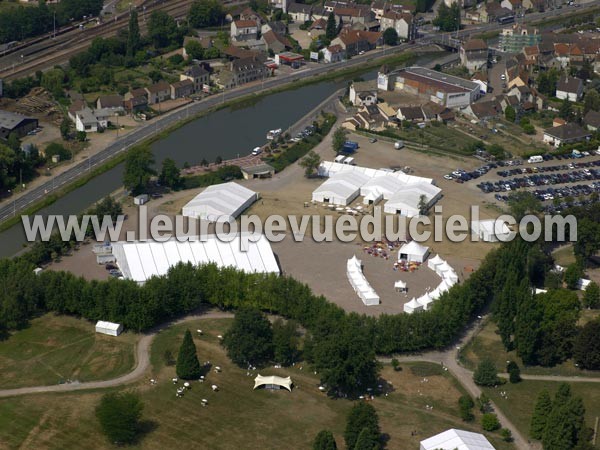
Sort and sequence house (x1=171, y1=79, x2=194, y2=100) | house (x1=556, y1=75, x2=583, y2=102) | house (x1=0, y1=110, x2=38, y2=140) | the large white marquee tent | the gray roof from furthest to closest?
house (x1=556, y1=75, x2=583, y2=102) → house (x1=171, y1=79, x2=194, y2=100) → the gray roof → house (x1=0, y1=110, x2=38, y2=140) → the large white marquee tent

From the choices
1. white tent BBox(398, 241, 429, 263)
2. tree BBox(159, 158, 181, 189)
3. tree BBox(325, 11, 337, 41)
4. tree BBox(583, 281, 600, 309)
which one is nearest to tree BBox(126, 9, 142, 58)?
tree BBox(325, 11, 337, 41)

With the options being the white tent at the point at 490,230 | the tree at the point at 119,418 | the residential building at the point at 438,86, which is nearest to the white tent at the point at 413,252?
the white tent at the point at 490,230

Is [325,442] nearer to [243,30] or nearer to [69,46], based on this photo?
[69,46]

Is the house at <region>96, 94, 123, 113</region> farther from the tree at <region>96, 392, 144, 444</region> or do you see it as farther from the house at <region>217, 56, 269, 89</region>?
the tree at <region>96, 392, 144, 444</region>

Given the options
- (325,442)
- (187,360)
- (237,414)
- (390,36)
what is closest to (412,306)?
(237,414)

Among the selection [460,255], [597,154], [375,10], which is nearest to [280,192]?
[460,255]

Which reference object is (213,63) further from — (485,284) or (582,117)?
(485,284)
